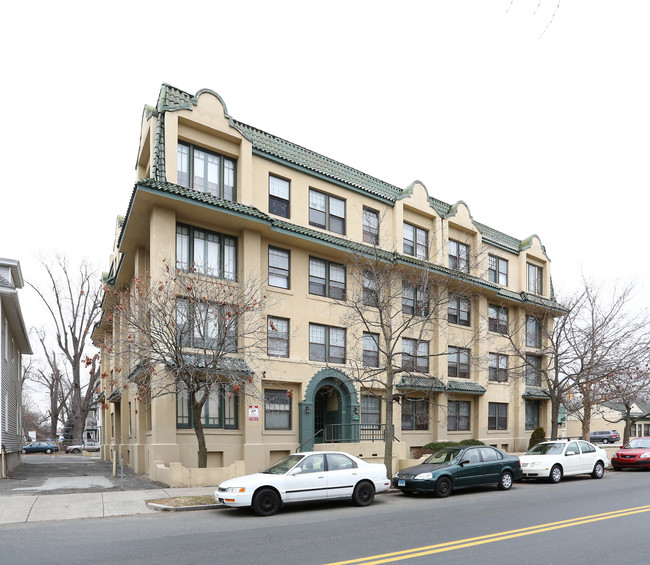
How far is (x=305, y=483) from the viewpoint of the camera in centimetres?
1273

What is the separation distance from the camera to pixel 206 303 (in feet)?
56.2

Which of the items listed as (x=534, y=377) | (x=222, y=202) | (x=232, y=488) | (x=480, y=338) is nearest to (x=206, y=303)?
(x=222, y=202)

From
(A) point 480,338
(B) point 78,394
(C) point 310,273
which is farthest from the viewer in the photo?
(B) point 78,394

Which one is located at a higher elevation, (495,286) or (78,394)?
(495,286)

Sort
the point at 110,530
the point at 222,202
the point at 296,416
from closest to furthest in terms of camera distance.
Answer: the point at 110,530 < the point at 222,202 < the point at 296,416

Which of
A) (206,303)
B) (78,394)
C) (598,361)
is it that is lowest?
(78,394)

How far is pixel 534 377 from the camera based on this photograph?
34031 mm

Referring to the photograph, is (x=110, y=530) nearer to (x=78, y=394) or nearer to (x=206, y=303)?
(x=206, y=303)

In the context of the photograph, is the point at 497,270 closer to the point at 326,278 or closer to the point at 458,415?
the point at 458,415

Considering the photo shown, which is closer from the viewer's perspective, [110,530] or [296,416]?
[110,530]

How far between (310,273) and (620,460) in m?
14.9

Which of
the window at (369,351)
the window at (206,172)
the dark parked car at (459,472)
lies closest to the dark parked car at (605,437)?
the window at (369,351)

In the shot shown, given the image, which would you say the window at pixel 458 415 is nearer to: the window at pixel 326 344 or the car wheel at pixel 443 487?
the window at pixel 326 344

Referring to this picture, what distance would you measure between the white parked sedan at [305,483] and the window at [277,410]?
23.6 ft
